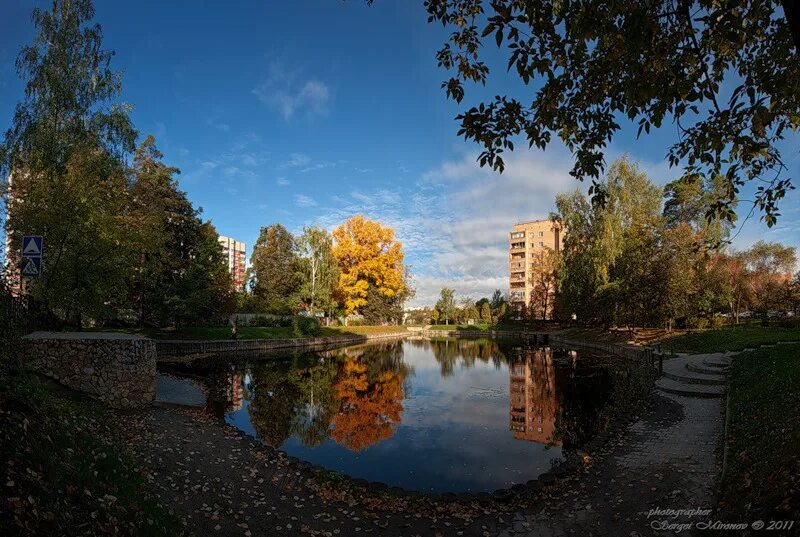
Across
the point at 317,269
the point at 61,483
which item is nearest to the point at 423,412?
the point at 61,483

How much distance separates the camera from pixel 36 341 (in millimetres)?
11320

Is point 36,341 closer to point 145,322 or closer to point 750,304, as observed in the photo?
point 145,322

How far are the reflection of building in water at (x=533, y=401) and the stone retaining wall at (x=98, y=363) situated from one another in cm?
1166

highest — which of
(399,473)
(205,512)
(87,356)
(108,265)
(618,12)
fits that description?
(618,12)

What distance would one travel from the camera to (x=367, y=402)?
59.4 feet

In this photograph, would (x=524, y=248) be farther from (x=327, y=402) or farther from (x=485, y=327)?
(x=327, y=402)

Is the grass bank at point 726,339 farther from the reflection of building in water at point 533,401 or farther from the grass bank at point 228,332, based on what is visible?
the grass bank at point 228,332

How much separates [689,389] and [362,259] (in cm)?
4691

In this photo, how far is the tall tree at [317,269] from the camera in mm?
52688

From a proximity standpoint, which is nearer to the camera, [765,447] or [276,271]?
[765,447]

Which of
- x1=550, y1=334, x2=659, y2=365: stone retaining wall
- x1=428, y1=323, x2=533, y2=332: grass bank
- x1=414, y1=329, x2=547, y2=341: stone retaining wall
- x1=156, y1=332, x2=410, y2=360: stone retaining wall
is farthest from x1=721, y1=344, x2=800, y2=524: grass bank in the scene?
x1=428, y1=323, x2=533, y2=332: grass bank

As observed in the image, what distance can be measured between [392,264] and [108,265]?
4441 centimetres

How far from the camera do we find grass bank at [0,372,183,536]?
139 inches

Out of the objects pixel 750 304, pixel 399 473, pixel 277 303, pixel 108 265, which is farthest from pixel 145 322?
pixel 750 304
